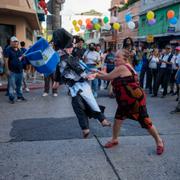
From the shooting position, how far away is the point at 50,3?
31.4ft

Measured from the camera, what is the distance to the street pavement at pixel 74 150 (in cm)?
380

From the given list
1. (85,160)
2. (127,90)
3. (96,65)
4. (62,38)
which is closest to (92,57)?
(96,65)

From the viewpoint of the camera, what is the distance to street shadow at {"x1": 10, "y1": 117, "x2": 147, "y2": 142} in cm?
538

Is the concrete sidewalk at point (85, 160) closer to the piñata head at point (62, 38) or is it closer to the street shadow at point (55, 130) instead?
the street shadow at point (55, 130)

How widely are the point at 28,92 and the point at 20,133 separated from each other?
210 inches

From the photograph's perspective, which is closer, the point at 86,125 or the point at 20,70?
the point at 86,125

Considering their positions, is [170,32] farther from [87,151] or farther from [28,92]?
[87,151]

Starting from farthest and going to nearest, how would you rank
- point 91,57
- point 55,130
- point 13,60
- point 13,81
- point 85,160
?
point 91,57 → point 13,81 → point 13,60 → point 55,130 → point 85,160

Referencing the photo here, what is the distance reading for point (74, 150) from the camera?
15.2 feet

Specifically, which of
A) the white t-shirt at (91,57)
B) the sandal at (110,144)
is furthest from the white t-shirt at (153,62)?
the sandal at (110,144)

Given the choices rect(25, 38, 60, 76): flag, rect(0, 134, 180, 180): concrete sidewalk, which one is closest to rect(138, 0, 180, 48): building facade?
rect(0, 134, 180, 180): concrete sidewalk

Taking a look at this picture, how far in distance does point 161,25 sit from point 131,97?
24529 mm

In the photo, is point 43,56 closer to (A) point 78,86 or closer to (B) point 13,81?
(A) point 78,86

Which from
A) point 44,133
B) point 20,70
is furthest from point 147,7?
point 44,133
